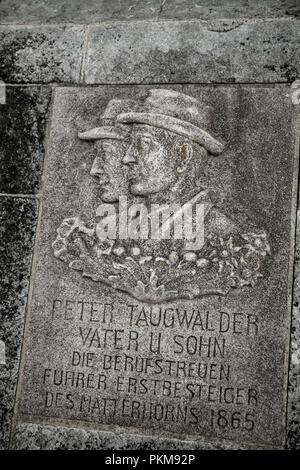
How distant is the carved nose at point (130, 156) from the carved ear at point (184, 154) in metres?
0.29

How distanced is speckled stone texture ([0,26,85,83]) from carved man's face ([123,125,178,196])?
738mm

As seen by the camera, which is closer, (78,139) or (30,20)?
(78,139)

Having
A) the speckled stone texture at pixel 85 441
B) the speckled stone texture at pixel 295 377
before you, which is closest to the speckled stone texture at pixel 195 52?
the speckled stone texture at pixel 295 377

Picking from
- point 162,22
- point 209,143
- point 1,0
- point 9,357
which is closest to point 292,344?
point 209,143

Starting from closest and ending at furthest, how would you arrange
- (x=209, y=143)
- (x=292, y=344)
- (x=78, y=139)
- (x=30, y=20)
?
(x=292, y=344) → (x=209, y=143) → (x=78, y=139) → (x=30, y=20)

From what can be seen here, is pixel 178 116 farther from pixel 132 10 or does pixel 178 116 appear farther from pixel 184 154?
pixel 132 10

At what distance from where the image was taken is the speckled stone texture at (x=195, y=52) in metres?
3.62

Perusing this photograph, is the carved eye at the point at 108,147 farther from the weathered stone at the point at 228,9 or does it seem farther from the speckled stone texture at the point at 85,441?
the speckled stone texture at the point at 85,441

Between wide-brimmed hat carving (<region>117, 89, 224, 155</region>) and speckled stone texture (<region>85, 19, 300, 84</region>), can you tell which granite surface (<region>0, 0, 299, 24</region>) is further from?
wide-brimmed hat carving (<region>117, 89, 224, 155</region>)

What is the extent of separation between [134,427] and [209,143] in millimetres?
1833

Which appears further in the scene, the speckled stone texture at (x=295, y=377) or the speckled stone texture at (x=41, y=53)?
the speckled stone texture at (x=41, y=53)

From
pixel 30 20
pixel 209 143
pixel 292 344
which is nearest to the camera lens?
pixel 292 344

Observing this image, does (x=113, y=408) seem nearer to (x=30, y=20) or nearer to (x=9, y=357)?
(x=9, y=357)

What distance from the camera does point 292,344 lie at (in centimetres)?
324
